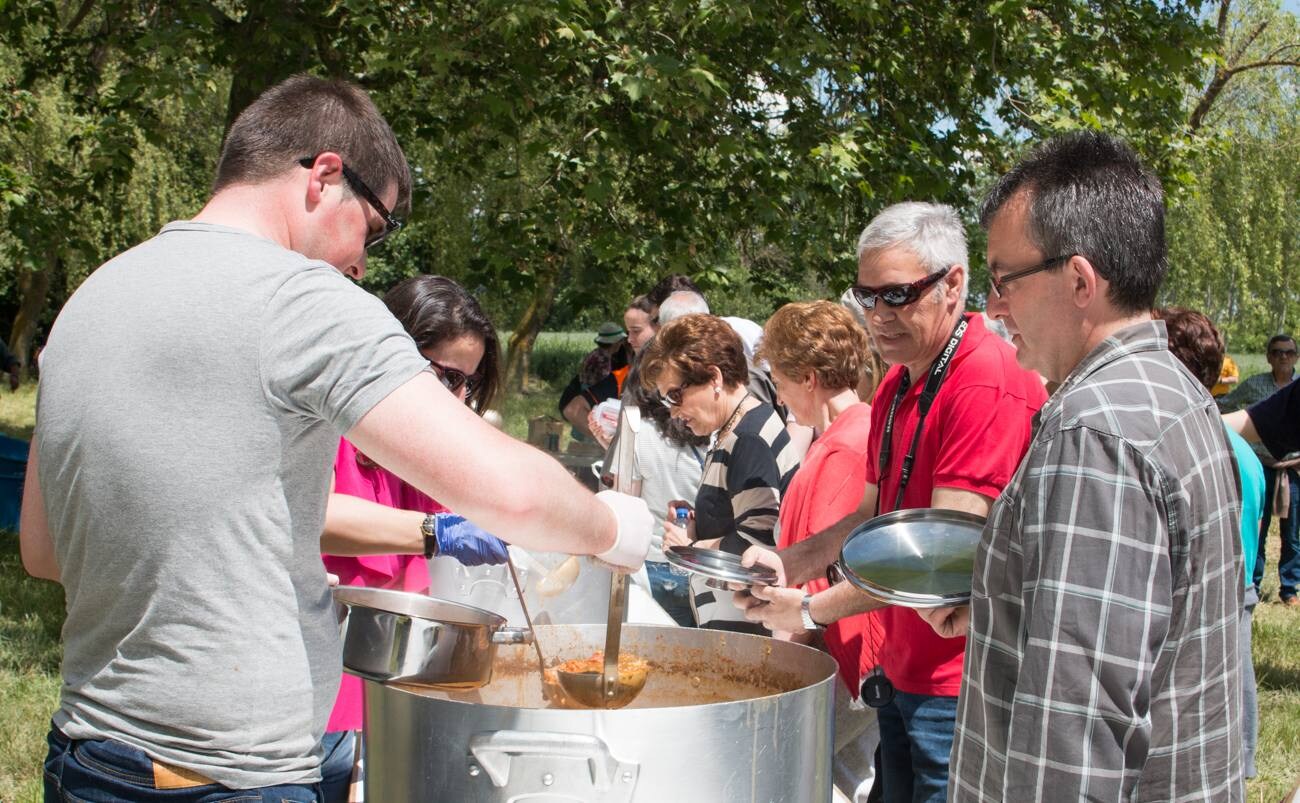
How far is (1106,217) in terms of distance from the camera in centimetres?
160

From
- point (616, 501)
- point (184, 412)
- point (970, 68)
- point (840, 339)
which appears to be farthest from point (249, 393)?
point (970, 68)

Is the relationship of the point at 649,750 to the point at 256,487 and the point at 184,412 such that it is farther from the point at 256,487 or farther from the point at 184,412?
the point at 184,412

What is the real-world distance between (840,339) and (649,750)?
2.08 meters

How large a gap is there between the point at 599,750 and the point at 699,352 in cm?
247

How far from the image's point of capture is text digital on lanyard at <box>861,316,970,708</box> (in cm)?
252

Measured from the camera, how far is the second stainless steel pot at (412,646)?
6.31 feet

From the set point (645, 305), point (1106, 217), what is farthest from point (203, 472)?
point (645, 305)

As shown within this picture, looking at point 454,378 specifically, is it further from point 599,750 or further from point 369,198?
point 599,750

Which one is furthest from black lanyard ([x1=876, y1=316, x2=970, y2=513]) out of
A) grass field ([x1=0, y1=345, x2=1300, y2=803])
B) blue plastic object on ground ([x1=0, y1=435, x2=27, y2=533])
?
blue plastic object on ground ([x1=0, y1=435, x2=27, y2=533])

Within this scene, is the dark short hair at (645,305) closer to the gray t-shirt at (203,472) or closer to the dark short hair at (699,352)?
the dark short hair at (699,352)

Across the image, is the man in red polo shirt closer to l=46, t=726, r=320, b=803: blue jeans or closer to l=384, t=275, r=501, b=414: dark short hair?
l=384, t=275, r=501, b=414: dark short hair

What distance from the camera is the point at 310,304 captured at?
150cm

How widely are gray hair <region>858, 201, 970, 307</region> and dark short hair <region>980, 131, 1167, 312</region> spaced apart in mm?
965

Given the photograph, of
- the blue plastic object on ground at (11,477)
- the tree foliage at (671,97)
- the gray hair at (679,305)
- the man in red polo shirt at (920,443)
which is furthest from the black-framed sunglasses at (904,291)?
the blue plastic object on ground at (11,477)
